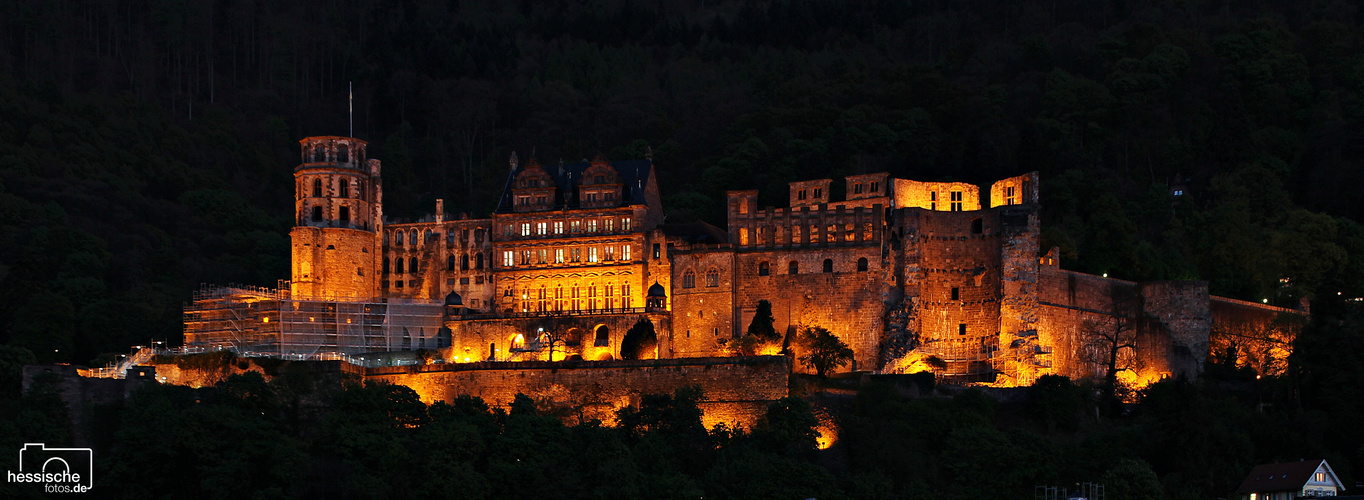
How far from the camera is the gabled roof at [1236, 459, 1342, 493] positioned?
54406 millimetres

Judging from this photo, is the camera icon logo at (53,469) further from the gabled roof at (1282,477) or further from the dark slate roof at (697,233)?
the gabled roof at (1282,477)

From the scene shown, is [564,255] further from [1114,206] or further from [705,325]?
[1114,206]

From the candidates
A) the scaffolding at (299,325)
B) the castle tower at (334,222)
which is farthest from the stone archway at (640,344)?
the castle tower at (334,222)

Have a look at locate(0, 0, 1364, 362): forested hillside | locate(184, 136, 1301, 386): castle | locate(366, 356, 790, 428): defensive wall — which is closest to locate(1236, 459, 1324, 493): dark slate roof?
locate(184, 136, 1301, 386): castle

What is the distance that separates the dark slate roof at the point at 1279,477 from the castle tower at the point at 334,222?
3932 cm

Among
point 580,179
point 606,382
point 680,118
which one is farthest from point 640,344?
point 680,118

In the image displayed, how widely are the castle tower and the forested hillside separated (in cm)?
845

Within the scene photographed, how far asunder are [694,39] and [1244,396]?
75413 millimetres

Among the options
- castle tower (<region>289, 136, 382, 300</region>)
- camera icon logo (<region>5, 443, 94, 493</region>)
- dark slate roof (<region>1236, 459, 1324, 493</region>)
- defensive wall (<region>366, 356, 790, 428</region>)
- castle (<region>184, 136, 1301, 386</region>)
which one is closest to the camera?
dark slate roof (<region>1236, 459, 1324, 493</region>)

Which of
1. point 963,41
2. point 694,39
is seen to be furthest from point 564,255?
point 694,39

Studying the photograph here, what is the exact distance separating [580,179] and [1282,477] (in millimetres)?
34853

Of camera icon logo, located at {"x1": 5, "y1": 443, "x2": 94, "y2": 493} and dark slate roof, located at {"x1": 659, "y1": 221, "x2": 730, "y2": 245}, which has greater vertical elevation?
dark slate roof, located at {"x1": 659, "y1": 221, "x2": 730, "y2": 245}

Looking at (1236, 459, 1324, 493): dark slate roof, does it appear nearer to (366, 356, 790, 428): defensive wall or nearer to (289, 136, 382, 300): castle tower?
(366, 356, 790, 428): defensive wall

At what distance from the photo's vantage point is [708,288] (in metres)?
71.9
